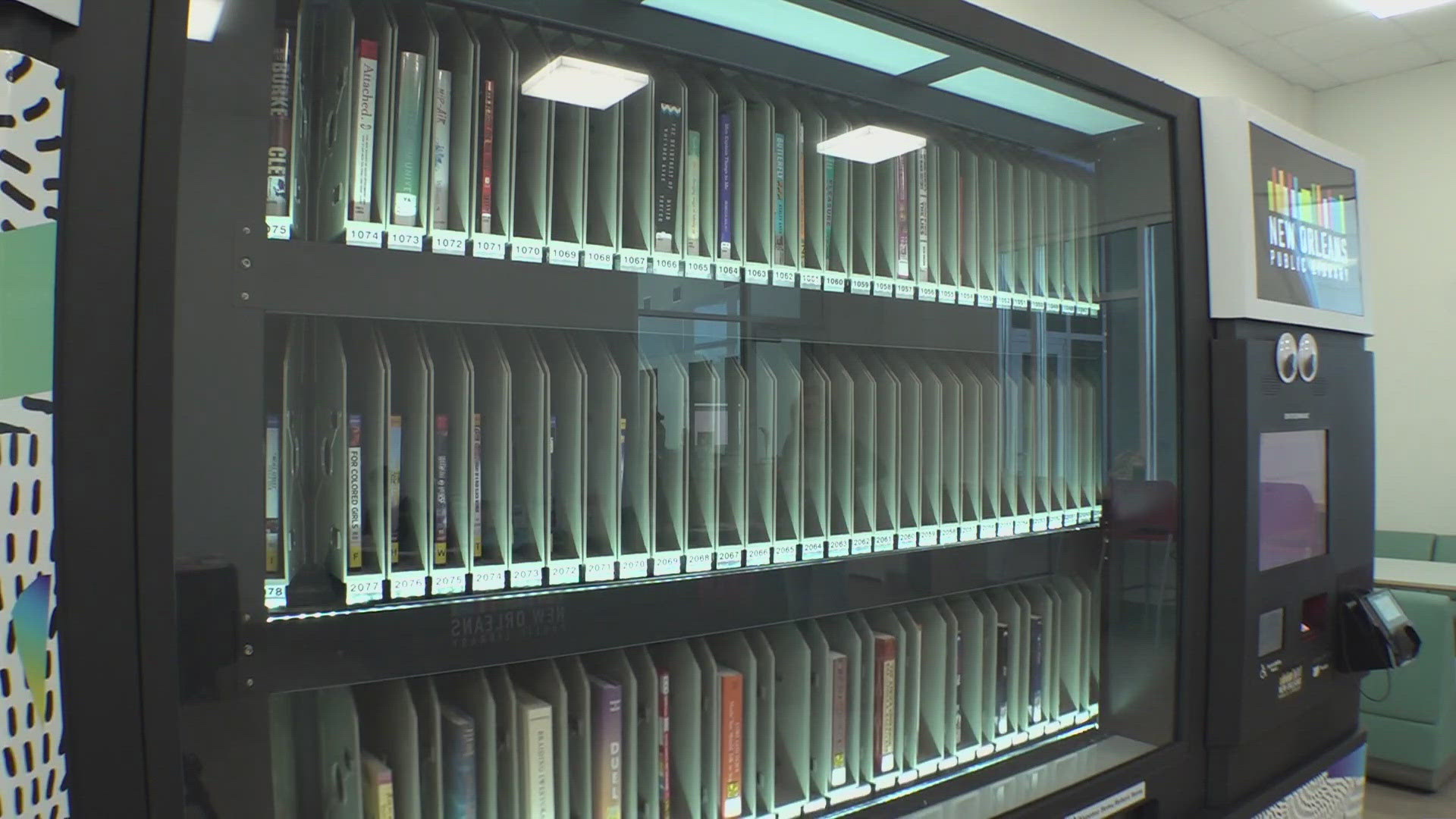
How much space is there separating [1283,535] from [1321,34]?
4009 millimetres

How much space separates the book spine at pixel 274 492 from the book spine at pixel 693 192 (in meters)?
0.56

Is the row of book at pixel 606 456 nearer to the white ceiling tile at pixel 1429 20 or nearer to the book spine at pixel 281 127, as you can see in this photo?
the book spine at pixel 281 127

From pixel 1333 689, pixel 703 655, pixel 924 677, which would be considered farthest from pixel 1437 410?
pixel 703 655

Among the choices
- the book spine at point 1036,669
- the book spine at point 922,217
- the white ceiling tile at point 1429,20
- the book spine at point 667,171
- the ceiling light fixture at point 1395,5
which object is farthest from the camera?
the white ceiling tile at point 1429,20

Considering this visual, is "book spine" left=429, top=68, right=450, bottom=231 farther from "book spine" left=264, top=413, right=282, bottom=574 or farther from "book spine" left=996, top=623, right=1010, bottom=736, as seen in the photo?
"book spine" left=996, top=623, right=1010, bottom=736

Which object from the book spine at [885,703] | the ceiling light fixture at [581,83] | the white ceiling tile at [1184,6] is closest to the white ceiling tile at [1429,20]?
the white ceiling tile at [1184,6]

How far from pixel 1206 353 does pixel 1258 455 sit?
0.21 m

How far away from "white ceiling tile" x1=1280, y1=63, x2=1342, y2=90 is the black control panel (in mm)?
3942

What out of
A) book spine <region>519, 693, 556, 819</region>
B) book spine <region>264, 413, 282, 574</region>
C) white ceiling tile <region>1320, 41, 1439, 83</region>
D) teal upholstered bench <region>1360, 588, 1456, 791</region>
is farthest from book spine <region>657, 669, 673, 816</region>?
white ceiling tile <region>1320, 41, 1439, 83</region>

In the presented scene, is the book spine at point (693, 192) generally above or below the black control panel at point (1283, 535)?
above

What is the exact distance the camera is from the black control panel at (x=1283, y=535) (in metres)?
1.58

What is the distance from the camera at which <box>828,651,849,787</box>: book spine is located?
1.34 meters

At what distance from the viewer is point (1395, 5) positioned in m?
4.12

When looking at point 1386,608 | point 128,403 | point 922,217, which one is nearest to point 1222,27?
point 1386,608
